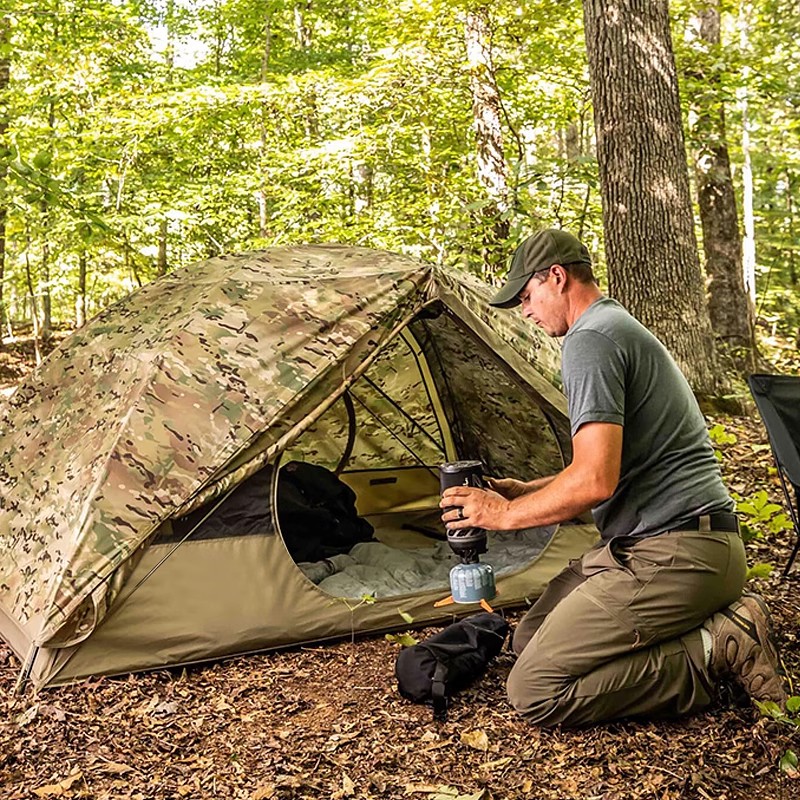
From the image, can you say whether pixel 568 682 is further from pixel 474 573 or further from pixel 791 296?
pixel 791 296

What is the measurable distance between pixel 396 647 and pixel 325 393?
1.14 m

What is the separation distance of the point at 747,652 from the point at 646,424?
0.82 m

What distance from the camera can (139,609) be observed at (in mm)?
3359

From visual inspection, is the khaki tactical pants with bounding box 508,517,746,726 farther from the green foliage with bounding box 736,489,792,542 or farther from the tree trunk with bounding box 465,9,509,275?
the tree trunk with bounding box 465,9,509,275

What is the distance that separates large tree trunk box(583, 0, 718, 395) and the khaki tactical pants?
2962mm

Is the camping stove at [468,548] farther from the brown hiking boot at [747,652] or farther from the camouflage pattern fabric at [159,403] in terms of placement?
the camouflage pattern fabric at [159,403]

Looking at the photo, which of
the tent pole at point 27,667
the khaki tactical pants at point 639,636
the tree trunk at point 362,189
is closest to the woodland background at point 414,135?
the tree trunk at point 362,189

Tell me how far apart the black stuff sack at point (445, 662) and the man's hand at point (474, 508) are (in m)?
0.54

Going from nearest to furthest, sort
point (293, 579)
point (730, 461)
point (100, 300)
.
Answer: point (293, 579) → point (730, 461) → point (100, 300)

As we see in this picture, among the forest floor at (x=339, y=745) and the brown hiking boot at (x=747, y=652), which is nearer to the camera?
the forest floor at (x=339, y=745)

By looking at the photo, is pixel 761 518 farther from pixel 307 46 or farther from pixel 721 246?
pixel 307 46

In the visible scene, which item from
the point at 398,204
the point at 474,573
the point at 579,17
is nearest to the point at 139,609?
the point at 474,573

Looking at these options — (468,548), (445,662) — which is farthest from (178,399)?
(445,662)

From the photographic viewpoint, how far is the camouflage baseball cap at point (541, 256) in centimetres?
287
